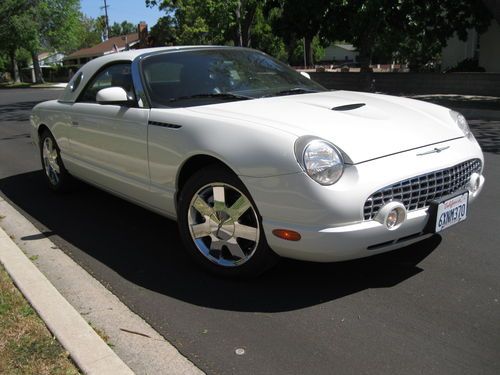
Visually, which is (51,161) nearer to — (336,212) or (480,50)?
(336,212)

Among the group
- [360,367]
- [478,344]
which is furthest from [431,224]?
[360,367]

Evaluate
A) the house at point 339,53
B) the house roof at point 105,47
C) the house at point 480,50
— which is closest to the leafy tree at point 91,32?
the house roof at point 105,47

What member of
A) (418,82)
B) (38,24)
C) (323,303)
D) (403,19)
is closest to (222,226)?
(323,303)

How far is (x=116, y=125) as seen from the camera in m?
4.32

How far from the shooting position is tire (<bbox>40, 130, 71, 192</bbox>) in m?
5.84

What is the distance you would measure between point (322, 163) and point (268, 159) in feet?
1.04

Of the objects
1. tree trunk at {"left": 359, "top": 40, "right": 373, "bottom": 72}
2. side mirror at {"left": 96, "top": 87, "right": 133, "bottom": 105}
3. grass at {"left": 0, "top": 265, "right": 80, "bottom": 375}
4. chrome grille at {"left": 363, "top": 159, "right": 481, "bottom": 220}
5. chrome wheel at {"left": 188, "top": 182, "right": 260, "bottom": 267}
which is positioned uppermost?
tree trunk at {"left": 359, "top": 40, "right": 373, "bottom": 72}

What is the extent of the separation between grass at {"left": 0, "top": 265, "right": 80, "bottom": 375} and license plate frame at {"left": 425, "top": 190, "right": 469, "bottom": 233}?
7.01 feet

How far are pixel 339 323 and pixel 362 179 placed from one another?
832 millimetres

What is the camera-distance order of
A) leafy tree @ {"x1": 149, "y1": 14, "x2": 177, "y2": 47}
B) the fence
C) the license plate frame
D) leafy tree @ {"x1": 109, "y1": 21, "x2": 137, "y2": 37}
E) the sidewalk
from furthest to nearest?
leafy tree @ {"x1": 109, "y1": 21, "x2": 137, "y2": 37}, leafy tree @ {"x1": 149, "y1": 14, "x2": 177, "y2": 47}, the fence, the sidewalk, the license plate frame

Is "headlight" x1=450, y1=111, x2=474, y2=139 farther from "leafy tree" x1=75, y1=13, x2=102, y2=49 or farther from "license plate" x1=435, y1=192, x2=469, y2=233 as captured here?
"leafy tree" x1=75, y1=13, x2=102, y2=49

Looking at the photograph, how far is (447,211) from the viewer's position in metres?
3.29

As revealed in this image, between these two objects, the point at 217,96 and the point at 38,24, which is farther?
the point at 38,24

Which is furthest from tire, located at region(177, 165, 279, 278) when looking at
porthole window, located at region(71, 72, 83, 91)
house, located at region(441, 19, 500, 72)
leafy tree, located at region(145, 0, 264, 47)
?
leafy tree, located at region(145, 0, 264, 47)
